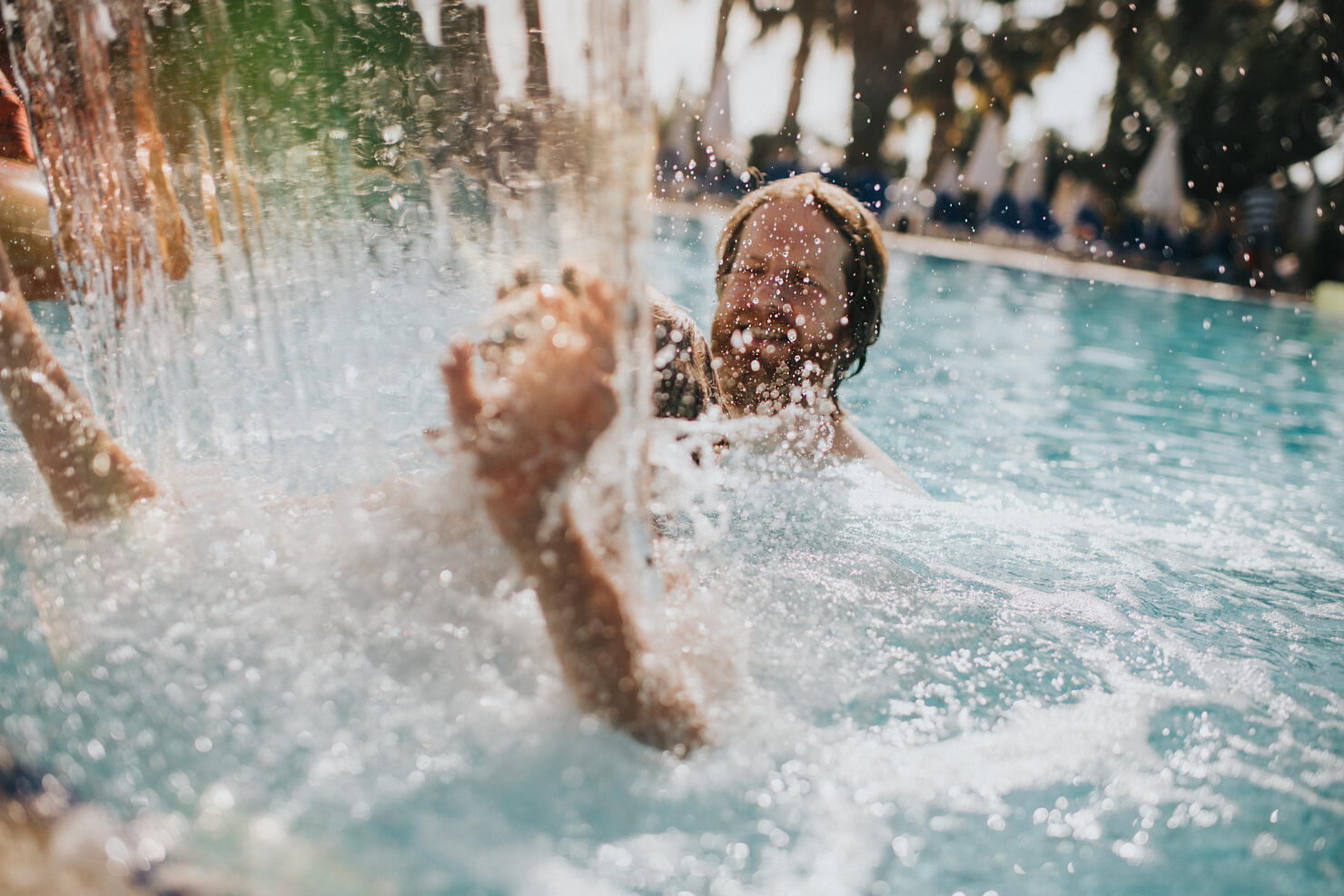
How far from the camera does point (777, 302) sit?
286 centimetres

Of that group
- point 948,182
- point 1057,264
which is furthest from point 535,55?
point 948,182

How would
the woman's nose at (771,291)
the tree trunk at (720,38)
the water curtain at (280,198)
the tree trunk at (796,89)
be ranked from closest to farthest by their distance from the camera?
the water curtain at (280,198) → the woman's nose at (771,291) → the tree trunk at (720,38) → the tree trunk at (796,89)

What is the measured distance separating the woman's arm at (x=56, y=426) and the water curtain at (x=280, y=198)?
0.46m

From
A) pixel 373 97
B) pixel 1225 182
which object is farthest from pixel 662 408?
pixel 1225 182

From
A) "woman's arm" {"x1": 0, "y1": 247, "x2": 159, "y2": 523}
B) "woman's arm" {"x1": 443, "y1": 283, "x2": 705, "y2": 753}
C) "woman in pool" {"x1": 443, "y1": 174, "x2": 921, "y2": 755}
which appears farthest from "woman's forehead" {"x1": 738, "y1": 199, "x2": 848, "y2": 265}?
"woman's arm" {"x1": 0, "y1": 247, "x2": 159, "y2": 523}

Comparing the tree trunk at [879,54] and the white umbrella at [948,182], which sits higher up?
the tree trunk at [879,54]

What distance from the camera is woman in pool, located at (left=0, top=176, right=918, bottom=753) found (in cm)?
126

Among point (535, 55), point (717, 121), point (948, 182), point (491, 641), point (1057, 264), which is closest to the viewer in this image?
Answer: point (491, 641)

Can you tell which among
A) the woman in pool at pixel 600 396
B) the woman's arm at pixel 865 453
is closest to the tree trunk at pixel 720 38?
the woman's arm at pixel 865 453

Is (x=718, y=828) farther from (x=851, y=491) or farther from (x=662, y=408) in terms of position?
(x=851, y=491)

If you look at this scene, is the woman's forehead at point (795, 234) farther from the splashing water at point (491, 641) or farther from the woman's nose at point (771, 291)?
the splashing water at point (491, 641)

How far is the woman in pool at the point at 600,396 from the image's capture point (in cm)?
126

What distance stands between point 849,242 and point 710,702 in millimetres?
1890

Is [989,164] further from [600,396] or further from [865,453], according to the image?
[600,396]
